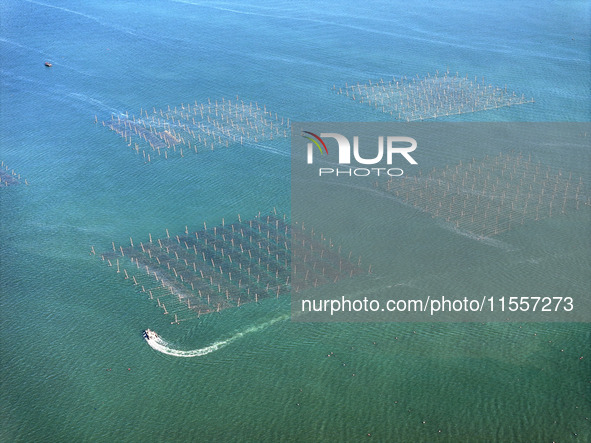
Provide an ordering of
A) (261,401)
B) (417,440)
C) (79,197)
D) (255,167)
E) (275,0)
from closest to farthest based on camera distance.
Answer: (417,440) → (261,401) → (79,197) → (255,167) → (275,0)

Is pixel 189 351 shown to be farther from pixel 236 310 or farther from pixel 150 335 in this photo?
pixel 236 310

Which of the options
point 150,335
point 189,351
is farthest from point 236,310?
point 150,335

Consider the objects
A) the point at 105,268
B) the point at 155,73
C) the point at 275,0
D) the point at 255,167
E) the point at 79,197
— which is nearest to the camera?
the point at 105,268

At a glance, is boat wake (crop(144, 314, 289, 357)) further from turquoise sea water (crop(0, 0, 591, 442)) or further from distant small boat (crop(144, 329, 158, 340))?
turquoise sea water (crop(0, 0, 591, 442))

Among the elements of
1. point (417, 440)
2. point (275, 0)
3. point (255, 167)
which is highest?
point (275, 0)

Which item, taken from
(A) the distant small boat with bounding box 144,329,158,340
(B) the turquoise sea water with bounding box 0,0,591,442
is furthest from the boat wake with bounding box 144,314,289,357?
(B) the turquoise sea water with bounding box 0,0,591,442

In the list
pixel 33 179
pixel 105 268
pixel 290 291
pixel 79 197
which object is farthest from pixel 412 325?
pixel 33 179

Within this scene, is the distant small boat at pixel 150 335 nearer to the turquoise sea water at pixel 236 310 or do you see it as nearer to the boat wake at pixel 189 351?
the boat wake at pixel 189 351

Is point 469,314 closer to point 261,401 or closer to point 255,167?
point 261,401
